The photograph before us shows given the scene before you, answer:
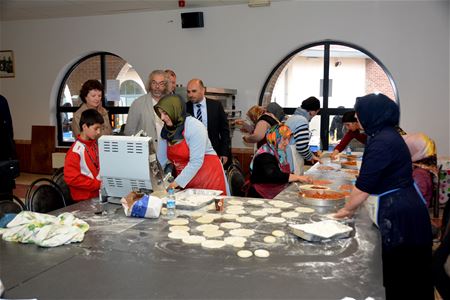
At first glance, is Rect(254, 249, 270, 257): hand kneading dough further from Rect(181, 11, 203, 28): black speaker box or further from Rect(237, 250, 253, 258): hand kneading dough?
Rect(181, 11, 203, 28): black speaker box

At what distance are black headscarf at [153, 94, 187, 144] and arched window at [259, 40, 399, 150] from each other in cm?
350

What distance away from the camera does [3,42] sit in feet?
24.5

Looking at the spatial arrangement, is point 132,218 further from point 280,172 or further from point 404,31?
point 404,31

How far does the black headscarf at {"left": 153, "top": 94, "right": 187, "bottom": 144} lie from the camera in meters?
2.55

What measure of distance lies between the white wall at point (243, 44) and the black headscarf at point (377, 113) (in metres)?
3.63

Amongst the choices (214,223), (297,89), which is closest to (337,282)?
(214,223)

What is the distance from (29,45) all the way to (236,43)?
3.93m

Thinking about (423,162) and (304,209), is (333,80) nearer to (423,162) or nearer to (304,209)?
(423,162)

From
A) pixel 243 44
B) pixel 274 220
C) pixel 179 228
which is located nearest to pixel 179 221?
pixel 179 228

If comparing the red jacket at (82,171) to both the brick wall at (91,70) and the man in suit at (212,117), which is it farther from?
the brick wall at (91,70)

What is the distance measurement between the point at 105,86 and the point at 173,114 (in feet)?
16.2

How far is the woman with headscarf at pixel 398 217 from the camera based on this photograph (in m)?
1.99

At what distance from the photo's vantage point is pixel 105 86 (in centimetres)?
707

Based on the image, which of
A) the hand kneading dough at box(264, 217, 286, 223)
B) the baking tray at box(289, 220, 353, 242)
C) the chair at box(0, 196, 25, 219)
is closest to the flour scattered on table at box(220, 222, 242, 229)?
the hand kneading dough at box(264, 217, 286, 223)
